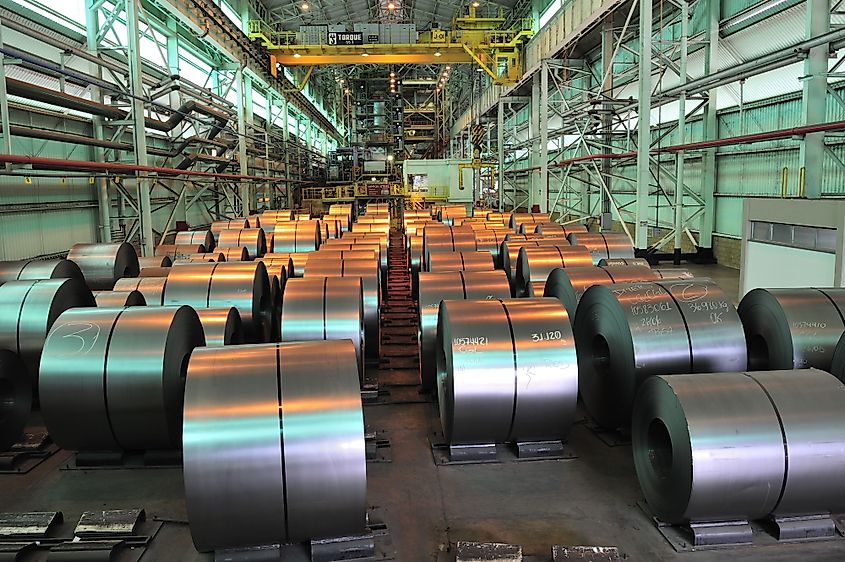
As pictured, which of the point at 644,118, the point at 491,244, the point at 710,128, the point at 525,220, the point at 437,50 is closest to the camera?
the point at 491,244

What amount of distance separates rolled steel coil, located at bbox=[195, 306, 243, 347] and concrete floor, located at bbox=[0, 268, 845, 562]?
151 cm

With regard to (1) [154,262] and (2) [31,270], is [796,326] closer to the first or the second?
(2) [31,270]

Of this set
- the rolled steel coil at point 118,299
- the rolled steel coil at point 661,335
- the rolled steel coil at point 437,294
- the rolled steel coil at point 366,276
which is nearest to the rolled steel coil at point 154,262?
the rolled steel coil at point 366,276

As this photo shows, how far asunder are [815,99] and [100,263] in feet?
41.0

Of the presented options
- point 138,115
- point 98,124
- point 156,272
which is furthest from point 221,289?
point 98,124

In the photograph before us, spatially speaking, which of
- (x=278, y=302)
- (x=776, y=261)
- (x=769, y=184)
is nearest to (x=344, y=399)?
(x=278, y=302)

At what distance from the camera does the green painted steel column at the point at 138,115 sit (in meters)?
14.8

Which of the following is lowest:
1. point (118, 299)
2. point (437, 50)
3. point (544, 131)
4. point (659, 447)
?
point (659, 447)

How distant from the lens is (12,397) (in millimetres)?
5809

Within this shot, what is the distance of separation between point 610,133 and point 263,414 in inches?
725

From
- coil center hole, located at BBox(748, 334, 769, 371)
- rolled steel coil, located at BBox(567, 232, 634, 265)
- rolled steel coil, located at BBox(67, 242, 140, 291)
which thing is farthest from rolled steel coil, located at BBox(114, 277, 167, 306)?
rolled steel coil, located at BBox(567, 232, 634, 265)

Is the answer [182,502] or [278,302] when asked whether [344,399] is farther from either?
[278,302]

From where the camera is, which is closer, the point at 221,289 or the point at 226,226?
the point at 221,289

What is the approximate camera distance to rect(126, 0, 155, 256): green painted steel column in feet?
48.7
